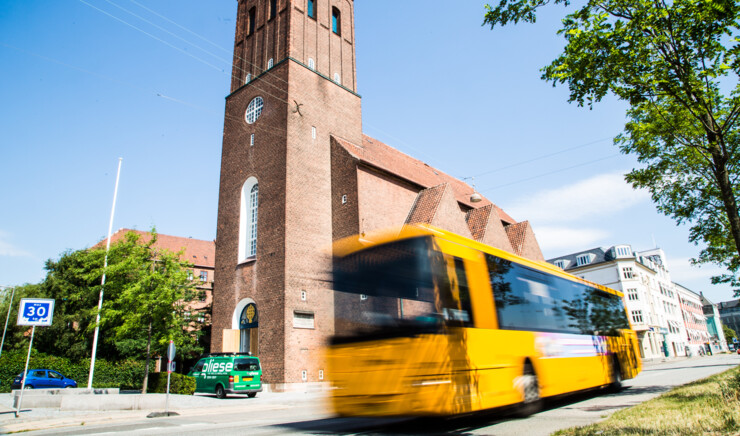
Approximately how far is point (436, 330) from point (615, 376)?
8575 millimetres

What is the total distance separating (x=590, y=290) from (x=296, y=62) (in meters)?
Result: 20.0

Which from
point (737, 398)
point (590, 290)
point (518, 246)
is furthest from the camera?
point (518, 246)

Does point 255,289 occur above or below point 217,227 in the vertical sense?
below

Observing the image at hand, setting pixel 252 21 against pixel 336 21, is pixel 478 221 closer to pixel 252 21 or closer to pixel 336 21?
pixel 336 21

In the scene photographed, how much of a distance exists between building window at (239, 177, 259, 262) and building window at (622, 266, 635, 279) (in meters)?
49.2

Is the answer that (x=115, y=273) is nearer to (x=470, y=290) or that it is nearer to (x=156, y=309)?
(x=156, y=309)

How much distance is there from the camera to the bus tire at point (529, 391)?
7.89m

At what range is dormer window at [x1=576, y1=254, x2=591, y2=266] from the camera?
5938 cm

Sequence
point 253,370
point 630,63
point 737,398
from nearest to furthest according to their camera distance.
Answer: point 737,398 → point 630,63 → point 253,370

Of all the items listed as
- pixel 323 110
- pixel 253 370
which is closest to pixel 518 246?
pixel 323 110

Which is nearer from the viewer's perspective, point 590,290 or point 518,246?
point 590,290

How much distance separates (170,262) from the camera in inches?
895

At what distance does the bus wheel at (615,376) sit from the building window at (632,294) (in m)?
48.2

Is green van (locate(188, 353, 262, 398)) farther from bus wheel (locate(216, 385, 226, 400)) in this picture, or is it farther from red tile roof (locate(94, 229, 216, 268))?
red tile roof (locate(94, 229, 216, 268))
